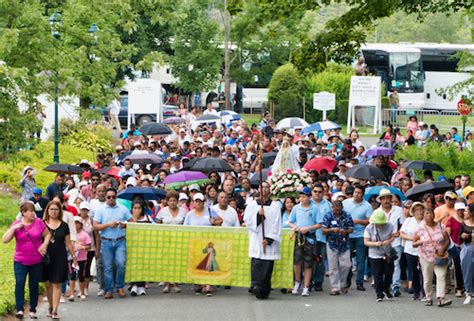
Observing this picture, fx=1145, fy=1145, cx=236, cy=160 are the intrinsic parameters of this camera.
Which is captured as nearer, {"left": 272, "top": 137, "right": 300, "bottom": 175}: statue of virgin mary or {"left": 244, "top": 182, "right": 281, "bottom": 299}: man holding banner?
{"left": 244, "top": 182, "right": 281, "bottom": 299}: man holding banner

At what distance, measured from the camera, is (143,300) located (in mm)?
16797

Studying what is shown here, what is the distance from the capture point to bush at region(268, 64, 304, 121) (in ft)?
187

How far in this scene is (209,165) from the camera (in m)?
23.6

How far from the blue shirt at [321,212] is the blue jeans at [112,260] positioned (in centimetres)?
300

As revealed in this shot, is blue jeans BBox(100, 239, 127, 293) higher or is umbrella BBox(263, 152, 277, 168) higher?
umbrella BBox(263, 152, 277, 168)

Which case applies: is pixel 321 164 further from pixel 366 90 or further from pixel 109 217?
pixel 366 90

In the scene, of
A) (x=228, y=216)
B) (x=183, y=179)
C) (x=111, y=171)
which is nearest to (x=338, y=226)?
(x=228, y=216)

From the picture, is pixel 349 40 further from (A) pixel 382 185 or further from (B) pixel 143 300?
(B) pixel 143 300

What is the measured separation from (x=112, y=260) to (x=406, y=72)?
49.5 metres

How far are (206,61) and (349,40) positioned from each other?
36403 millimetres

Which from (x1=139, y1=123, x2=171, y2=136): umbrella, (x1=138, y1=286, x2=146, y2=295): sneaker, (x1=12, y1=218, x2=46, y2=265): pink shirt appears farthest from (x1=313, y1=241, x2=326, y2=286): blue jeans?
(x1=139, y1=123, x2=171, y2=136): umbrella

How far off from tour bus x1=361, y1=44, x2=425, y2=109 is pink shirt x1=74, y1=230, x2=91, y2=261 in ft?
159

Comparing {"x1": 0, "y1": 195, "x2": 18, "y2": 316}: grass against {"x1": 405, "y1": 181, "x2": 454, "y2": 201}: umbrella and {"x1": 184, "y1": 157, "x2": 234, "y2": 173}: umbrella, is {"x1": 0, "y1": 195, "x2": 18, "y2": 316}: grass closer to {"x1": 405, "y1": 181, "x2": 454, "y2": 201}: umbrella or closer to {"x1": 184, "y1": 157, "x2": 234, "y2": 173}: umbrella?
{"x1": 184, "y1": 157, "x2": 234, "y2": 173}: umbrella

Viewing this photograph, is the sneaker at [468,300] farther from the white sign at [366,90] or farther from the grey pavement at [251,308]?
the white sign at [366,90]
